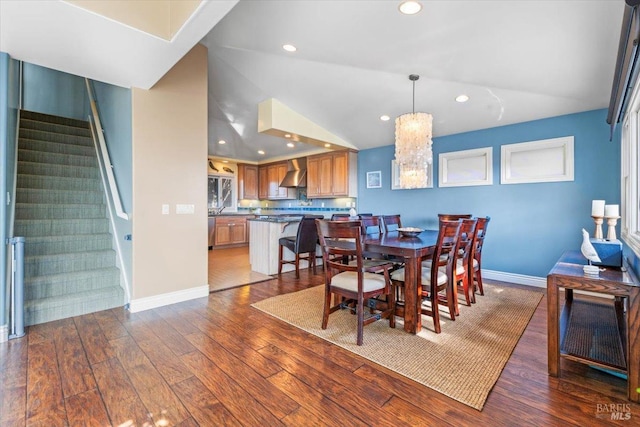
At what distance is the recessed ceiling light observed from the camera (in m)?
2.28

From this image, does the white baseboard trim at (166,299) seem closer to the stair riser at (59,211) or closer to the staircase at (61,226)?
the staircase at (61,226)

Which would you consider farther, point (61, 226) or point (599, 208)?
point (61, 226)

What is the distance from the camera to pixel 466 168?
15.0 feet

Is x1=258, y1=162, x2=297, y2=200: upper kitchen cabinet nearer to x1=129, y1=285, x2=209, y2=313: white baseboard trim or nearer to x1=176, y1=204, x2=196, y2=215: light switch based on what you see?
x1=176, y1=204, x2=196, y2=215: light switch

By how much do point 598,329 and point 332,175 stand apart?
15.2ft

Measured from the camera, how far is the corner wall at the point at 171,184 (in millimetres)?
3041

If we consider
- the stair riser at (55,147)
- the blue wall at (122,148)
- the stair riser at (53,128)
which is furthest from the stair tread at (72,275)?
the stair riser at (53,128)

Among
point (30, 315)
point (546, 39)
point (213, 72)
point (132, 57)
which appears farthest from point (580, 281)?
point (213, 72)

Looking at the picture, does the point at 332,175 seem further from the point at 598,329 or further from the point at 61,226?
the point at 598,329

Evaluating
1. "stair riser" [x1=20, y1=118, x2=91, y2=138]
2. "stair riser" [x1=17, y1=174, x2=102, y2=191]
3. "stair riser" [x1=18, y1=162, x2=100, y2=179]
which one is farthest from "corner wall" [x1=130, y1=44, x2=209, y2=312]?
"stair riser" [x1=20, y1=118, x2=91, y2=138]

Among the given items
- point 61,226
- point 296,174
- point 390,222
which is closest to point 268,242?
point 390,222

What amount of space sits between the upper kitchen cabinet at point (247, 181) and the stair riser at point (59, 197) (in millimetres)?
4192

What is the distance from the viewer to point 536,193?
395cm

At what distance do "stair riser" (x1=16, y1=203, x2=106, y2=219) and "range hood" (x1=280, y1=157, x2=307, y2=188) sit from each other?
3.81m
